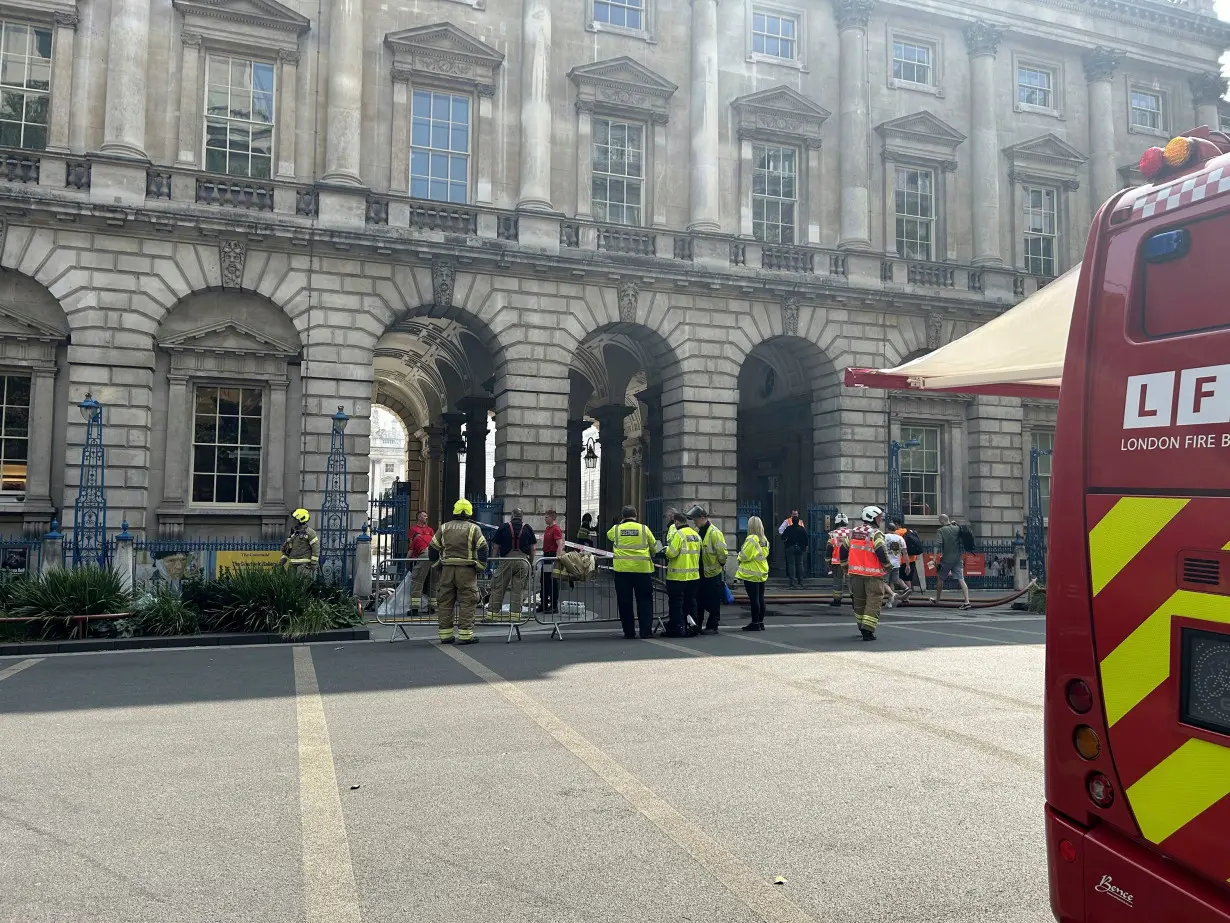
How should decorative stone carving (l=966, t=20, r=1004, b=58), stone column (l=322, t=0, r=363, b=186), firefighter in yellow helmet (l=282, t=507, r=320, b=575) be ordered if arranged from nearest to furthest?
1. firefighter in yellow helmet (l=282, t=507, r=320, b=575)
2. stone column (l=322, t=0, r=363, b=186)
3. decorative stone carving (l=966, t=20, r=1004, b=58)

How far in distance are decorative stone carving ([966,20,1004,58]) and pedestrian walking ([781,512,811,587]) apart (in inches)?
580

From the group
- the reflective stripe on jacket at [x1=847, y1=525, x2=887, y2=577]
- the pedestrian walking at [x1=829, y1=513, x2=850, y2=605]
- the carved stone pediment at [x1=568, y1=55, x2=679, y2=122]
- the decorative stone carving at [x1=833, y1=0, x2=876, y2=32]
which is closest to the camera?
the reflective stripe on jacket at [x1=847, y1=525, x2=887, y2=577]

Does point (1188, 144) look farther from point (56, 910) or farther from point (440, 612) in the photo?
point (440, 612)

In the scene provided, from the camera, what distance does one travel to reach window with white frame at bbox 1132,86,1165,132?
98.4ft

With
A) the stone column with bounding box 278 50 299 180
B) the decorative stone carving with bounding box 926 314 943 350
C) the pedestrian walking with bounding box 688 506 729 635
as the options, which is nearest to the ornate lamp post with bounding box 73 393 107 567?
the stone column with bounding box 278 50 299 180

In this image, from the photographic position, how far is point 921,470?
27016 millimetres

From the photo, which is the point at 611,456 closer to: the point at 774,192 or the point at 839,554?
the point at 774,192

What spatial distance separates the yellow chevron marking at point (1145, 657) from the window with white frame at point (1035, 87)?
29604mm

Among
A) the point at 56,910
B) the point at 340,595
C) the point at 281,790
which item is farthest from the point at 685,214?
the point at 56,910

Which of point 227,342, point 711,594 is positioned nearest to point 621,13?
point 227,342

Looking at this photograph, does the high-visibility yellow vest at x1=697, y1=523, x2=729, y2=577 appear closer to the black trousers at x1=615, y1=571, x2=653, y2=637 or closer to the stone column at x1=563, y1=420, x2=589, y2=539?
the black trousers at x1=615, y1=571, x2=653, y2=637

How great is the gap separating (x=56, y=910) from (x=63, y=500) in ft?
57.3

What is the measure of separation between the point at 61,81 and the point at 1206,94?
31661 millimetres

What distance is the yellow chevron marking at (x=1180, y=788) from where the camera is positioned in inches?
111
